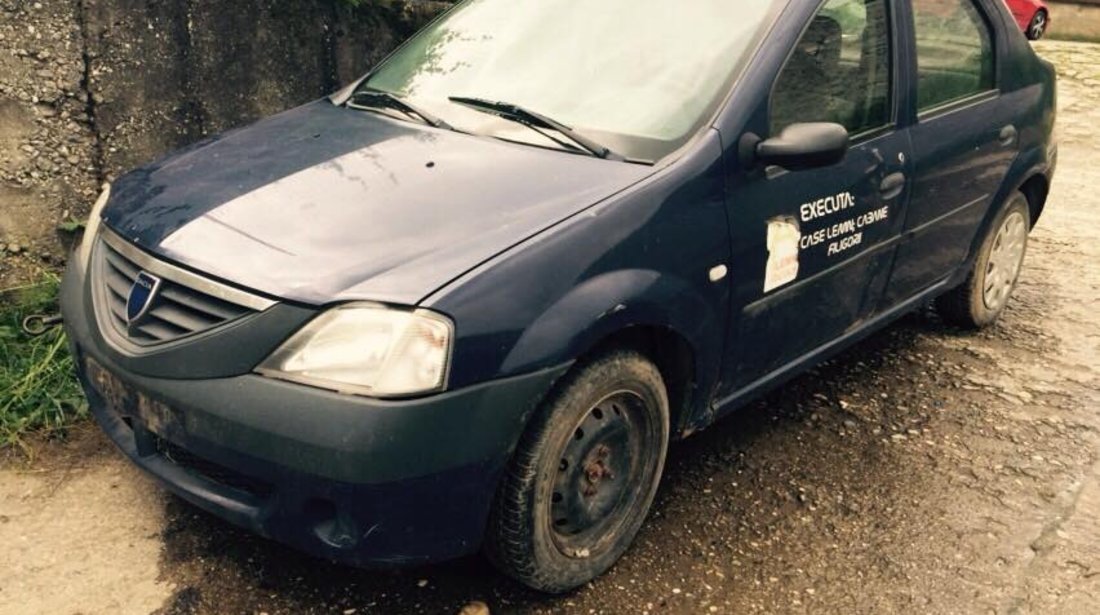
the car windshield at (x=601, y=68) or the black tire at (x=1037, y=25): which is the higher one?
the car windshield at (x=601, y=68)

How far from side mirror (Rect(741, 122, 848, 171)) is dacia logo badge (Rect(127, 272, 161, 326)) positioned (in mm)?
1584

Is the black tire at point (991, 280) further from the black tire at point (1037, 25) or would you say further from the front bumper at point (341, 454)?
the black tire at point (1037, 25)

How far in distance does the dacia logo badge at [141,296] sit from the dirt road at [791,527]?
0.71m

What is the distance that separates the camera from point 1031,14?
14.9 metres

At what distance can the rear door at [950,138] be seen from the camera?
3547mm

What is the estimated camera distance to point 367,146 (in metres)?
2.84

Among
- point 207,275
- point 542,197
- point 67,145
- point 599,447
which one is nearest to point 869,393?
point 599,447

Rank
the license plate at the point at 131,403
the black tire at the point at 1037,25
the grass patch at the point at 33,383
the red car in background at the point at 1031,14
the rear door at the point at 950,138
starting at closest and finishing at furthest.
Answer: the license plate at the point at 131,403, the grass patch at the point at 33,383, the rear door at the point at 950,138, the red car in background at the point at 1031,14, the black tire at the point at 1037,25

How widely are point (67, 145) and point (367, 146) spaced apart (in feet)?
5.68

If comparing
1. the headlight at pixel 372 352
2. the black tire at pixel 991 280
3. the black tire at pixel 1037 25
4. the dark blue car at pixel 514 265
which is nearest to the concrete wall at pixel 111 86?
the dark blue car at pixel 514 265

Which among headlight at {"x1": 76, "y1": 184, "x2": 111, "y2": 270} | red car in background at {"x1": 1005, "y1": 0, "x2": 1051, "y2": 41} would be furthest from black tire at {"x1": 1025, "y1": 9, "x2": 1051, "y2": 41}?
headlight at {"x1": 76, "y1": 184, "x2": 111, "y2": 270}

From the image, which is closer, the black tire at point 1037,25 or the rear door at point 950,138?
the rear door at point 950,138

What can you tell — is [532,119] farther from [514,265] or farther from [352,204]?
[514,265]

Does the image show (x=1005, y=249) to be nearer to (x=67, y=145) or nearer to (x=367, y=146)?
(x=367, y=146)
